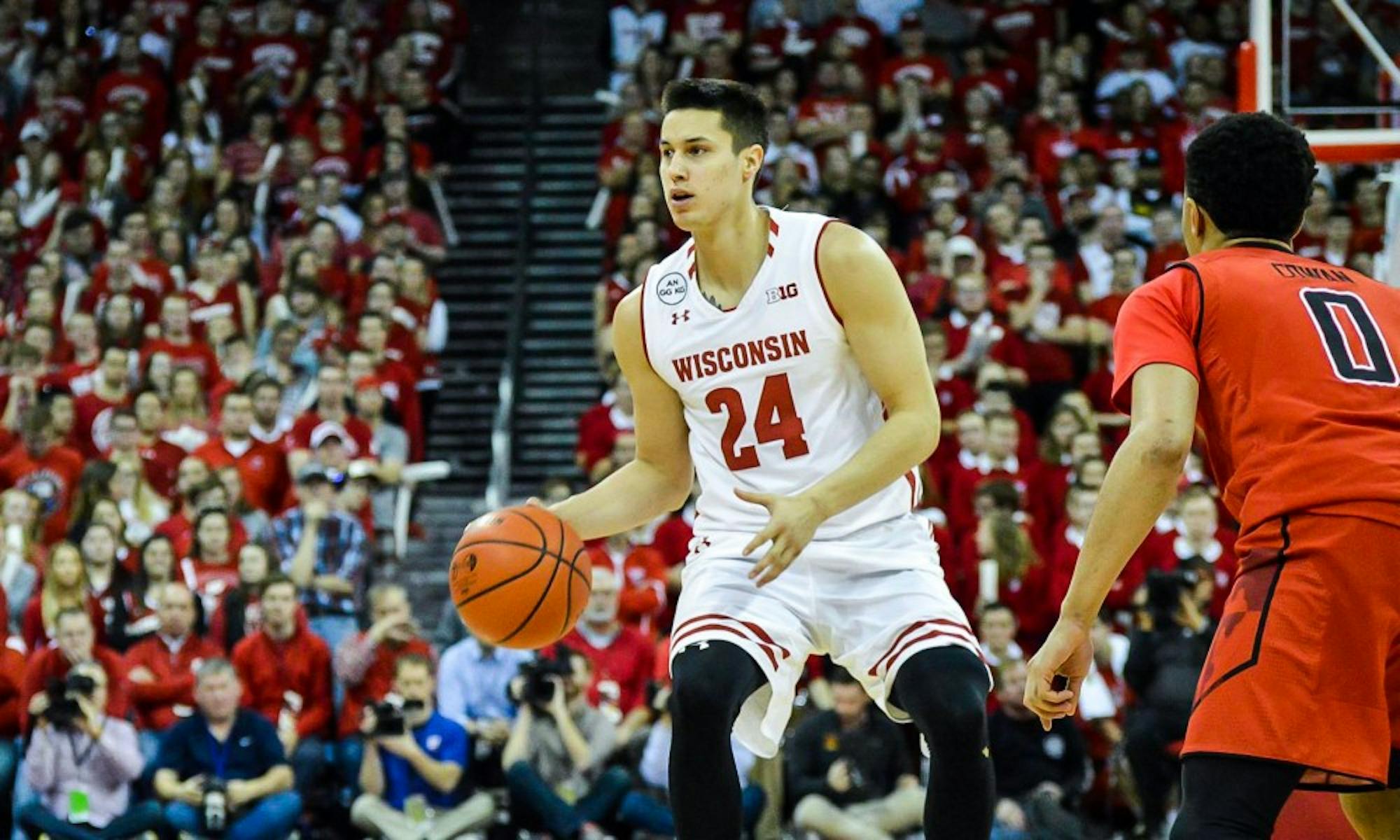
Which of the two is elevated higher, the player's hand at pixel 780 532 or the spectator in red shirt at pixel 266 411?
the player's hand at pixel 780 532

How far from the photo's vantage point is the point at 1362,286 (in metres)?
4.43

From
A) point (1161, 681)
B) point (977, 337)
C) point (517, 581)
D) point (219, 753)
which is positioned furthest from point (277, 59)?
point (517, 581)

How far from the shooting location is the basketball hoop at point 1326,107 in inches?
356

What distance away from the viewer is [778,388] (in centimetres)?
542

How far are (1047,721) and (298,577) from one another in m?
7.74

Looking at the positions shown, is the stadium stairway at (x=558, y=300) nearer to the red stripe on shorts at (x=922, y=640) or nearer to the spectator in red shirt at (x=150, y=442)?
the spectator in red shirt at (x=150, y=442)

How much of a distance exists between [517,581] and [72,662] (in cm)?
615

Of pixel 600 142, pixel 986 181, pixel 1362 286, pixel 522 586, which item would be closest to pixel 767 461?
pixel 522 586

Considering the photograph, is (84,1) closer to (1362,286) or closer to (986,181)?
(986,181)

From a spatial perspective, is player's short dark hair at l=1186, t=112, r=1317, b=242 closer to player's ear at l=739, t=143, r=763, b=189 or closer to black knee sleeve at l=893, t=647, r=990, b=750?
black knee sleeve at l=893, t=647, r=990, b=750

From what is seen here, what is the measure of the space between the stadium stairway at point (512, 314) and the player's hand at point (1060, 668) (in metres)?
8.80

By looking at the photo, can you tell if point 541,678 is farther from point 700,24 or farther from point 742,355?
point 700,24

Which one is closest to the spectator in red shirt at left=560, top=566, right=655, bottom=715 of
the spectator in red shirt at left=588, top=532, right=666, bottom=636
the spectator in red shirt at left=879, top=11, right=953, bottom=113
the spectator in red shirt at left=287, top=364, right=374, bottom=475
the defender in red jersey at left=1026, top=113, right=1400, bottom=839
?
the spectator in red shirt at left=588, top=532, right=666, bottom=636

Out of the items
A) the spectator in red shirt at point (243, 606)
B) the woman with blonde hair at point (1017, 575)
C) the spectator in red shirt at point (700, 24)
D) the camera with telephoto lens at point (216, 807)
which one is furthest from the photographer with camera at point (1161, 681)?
the spectator in red shirt at point (700, 24)
